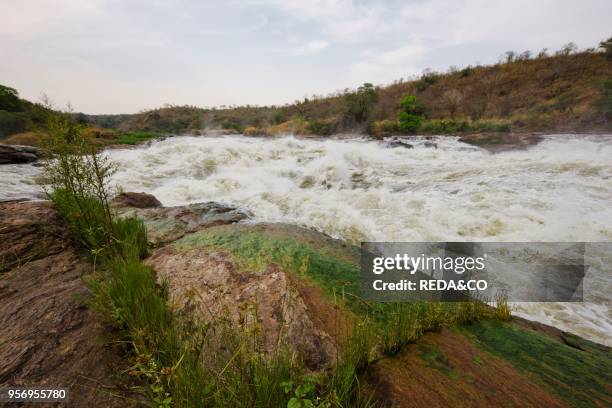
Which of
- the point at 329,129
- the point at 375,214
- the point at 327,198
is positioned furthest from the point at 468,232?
the point at 329,129

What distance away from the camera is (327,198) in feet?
27.4

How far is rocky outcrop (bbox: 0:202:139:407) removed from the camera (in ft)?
5.54

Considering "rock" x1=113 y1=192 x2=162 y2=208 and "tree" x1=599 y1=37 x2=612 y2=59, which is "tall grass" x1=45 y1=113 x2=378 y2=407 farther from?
"tree" x1=599 y1=37 x2=612 y2=59

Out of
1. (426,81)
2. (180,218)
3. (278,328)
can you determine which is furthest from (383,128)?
(278,328)

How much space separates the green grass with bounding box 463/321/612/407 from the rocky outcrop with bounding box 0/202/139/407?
8.99 feet

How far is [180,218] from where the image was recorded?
5.15m

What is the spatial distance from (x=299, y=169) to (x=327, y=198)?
14.5ft

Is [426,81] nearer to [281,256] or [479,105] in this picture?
[479,105]

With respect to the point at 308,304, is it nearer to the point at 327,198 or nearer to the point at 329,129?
the point at 327,198

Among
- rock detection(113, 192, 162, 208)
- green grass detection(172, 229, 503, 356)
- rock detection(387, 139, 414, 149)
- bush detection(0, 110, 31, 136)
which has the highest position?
bush detection(0, 110, 31, 136)

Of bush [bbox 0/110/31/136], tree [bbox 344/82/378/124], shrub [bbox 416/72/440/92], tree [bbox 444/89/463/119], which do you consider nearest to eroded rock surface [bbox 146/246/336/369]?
bush [bbox 0/110/31/136]

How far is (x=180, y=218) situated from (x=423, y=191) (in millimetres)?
7109

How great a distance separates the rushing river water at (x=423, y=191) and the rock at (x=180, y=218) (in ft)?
2.52

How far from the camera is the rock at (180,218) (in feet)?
14.3
